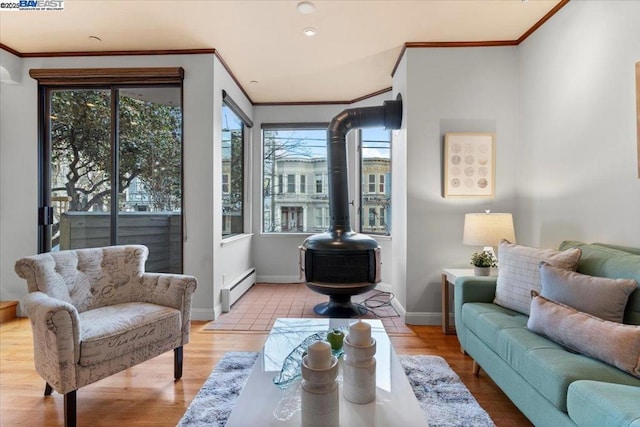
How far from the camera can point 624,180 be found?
1.91 meters

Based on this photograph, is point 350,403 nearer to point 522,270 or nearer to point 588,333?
point 588,333

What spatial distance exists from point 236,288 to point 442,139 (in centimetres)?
268

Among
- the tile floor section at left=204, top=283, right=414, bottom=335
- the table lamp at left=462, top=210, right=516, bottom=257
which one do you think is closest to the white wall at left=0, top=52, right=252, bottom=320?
the tile floor section at left=204, top=283, right=414, bottom=335

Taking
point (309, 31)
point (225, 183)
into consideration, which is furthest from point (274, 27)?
point (225, 183)

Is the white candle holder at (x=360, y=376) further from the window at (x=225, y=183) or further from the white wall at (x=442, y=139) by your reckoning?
the window at (x=225, y=183)

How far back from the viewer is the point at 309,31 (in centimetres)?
281

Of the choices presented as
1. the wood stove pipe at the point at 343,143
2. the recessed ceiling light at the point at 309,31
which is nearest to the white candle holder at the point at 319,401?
the wood stove pipe at the point at 343,143

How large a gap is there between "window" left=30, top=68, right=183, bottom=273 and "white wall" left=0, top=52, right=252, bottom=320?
0.14m

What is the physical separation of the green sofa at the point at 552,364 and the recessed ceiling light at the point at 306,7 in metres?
2.31

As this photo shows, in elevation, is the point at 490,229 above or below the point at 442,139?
below

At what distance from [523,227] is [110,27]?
4025mm

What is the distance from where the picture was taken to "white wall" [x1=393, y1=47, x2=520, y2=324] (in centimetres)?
301

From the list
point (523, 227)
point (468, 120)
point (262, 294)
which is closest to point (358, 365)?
point (523, 227)

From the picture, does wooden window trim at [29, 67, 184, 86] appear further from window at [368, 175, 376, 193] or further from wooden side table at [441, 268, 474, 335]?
wooden side table at [441, 268, 474, 335]
